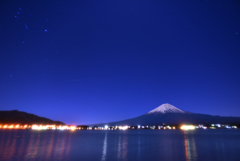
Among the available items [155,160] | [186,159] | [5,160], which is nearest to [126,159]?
[155,160]

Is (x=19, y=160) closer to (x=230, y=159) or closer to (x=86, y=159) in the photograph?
(x=86, y=159)

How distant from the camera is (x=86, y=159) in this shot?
57.2ft

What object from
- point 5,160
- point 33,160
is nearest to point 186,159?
point 33,160

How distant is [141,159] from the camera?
1758 centimetres

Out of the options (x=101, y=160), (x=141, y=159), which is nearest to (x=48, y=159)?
(x=101, y=160)

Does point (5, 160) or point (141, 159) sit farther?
point (141, 159)

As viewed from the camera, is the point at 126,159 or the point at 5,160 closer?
the point at 5,160

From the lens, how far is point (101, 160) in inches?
663

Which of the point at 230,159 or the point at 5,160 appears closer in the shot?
the point at 5,160

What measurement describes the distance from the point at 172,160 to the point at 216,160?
14.3 ft

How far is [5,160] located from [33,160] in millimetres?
2434

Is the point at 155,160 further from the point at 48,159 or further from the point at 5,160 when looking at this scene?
the point at 5,160

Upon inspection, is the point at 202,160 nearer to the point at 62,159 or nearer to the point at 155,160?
the point at 155,160

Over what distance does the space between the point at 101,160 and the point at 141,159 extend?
3.87m
